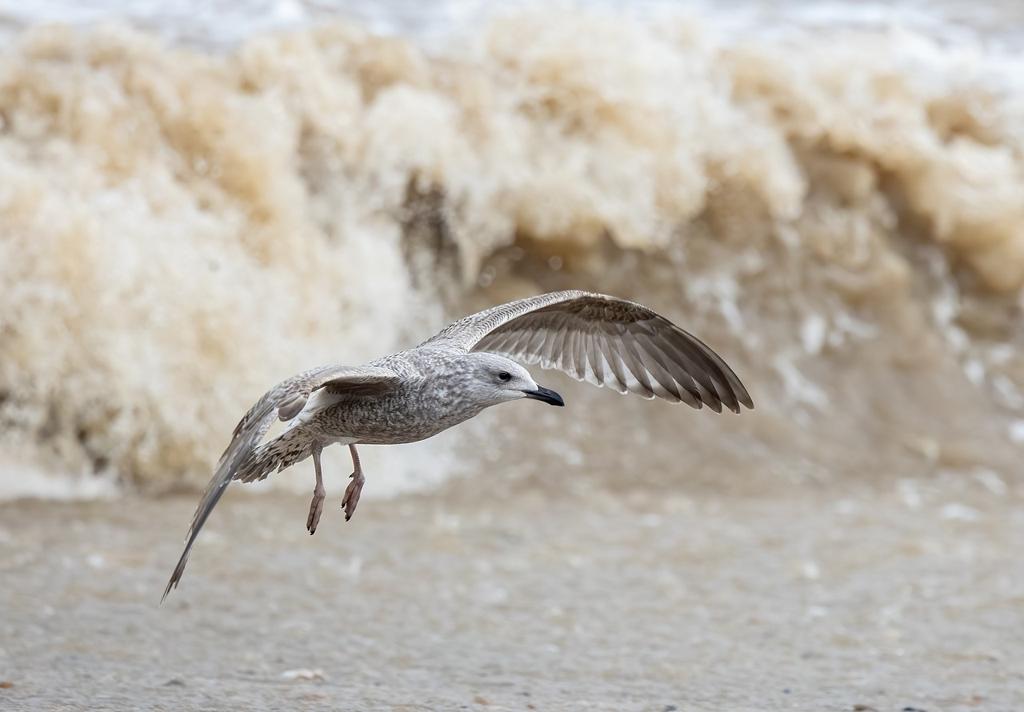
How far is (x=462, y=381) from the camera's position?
15.1 ft

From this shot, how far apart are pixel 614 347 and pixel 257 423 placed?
79.6 inches

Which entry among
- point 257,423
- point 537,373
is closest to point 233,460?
point 257,423

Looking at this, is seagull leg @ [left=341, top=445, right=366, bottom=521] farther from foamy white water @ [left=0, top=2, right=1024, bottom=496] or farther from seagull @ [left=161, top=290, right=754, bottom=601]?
foamy white water @ [left=0, top=2, right=1024, bottom=496]

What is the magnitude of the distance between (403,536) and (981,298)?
17.2ft

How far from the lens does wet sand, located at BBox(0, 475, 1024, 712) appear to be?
4.97m

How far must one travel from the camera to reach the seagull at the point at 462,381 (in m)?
4.04

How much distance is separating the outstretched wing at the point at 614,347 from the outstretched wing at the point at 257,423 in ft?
4.15

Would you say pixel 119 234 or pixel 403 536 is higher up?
pixel 119 234

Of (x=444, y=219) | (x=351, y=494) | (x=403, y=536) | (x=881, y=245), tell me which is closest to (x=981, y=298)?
(x=881, y=245)

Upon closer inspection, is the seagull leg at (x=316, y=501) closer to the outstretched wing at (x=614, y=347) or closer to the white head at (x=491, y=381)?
the white head at (x=491, y=381)

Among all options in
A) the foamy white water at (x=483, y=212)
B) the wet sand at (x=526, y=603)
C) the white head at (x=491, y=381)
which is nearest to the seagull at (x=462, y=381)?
the white head at (x=491, y=381)

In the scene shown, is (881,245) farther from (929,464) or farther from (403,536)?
(403,536)

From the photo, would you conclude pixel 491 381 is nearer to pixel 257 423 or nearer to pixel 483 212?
pixel 257 423

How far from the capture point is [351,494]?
4.77 metres
